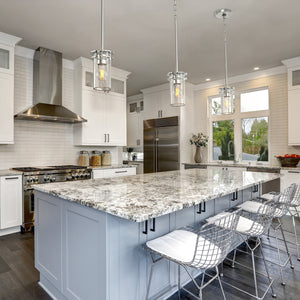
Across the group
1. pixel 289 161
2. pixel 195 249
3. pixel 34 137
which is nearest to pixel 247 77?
pixel 289 161

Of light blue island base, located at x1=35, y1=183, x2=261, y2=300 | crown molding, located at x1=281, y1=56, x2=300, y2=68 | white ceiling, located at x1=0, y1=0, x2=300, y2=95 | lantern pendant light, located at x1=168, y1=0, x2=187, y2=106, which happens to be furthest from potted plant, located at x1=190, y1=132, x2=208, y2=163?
light blue island base, located at x1=35, y1=183, x2=261, y2=300

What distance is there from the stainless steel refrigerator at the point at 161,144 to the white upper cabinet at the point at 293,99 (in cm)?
238

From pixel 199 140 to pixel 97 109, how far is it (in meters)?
2.59

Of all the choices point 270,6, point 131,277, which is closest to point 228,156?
point 270,6

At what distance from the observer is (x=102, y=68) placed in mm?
1960

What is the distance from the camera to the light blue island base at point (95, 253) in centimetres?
143

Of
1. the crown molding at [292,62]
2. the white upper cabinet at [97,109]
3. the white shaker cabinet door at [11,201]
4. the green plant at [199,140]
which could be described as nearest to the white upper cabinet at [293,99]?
the crown molding at [292,62]

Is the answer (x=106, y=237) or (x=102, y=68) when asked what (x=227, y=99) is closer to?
(x=102, y=68)

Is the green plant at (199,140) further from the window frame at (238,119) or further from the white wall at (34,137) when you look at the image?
the white wall at (34,137)

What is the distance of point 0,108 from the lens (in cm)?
345

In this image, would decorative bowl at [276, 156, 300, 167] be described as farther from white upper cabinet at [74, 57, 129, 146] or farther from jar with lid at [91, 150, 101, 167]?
jar with lid at [91, 150, 101, 167]

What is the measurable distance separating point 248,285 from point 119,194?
145 cm

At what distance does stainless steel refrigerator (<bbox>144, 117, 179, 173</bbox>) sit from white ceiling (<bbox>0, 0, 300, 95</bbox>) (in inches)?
66.7

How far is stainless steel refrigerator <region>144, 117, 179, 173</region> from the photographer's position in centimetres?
581
